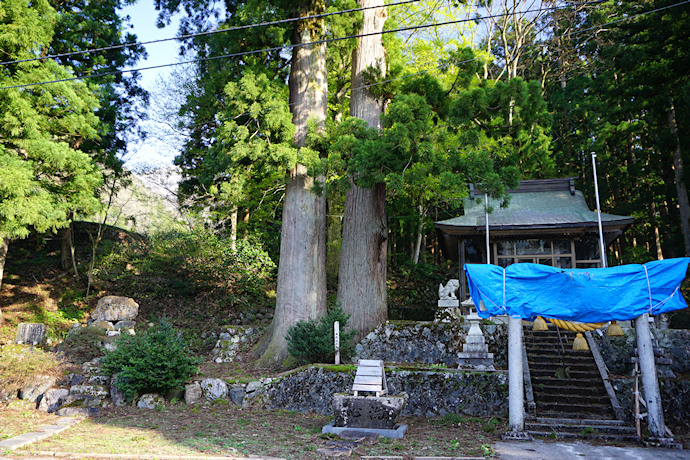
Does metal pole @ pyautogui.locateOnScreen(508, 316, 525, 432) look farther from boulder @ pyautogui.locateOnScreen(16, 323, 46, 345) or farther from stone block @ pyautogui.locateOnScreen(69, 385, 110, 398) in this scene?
boulder @ pyautogui.locateOnScreen(16, 323, 46, 345)

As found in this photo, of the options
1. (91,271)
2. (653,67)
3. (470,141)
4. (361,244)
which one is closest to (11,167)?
(91,271)

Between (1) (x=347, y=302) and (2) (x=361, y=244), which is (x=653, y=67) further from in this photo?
(1) (x=347, y=302)

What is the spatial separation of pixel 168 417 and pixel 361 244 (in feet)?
16.6

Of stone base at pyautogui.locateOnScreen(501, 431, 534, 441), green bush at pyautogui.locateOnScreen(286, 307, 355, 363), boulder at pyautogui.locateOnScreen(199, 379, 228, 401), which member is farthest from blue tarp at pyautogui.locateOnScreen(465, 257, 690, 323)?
boulder at pyautogui.locateOnScreen(199, 379, 228, 401)

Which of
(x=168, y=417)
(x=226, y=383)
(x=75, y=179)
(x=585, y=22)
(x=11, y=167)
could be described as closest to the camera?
(x=168, y=417)

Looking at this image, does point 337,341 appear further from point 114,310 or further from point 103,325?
point 114,310

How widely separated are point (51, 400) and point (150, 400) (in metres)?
1.60

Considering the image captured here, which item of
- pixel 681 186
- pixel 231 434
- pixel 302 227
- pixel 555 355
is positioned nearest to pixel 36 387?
pixel 231 434

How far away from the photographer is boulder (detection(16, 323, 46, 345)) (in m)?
10.7

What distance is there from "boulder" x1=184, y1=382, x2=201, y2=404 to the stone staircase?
5621 millimetres

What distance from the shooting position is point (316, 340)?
8.54 meters

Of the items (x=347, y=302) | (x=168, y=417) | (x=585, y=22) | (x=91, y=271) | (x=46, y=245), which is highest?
(x=585, y=22)

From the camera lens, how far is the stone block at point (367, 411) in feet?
21.7

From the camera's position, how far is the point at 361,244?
10.3 m
